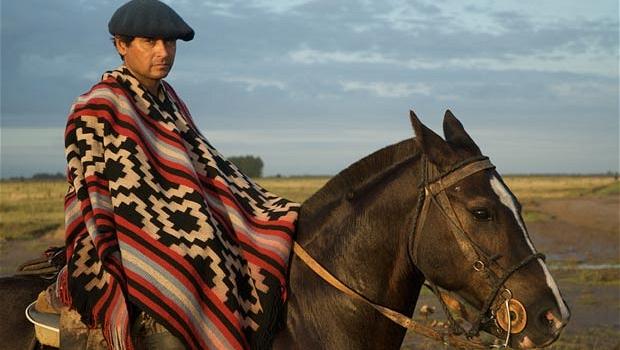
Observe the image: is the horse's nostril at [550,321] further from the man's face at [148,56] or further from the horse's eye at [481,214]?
the man's face at [148,56]

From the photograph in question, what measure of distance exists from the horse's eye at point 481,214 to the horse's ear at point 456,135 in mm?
412

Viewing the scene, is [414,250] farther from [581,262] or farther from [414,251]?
[581,262]

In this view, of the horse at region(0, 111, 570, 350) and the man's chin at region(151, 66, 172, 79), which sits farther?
the man's chin at region(151, 66, 172, 79)

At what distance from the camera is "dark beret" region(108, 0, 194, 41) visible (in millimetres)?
4141

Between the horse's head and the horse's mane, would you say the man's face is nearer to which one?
the horse's mane

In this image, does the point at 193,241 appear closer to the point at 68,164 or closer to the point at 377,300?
the point at 68,164

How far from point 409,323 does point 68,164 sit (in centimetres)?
205

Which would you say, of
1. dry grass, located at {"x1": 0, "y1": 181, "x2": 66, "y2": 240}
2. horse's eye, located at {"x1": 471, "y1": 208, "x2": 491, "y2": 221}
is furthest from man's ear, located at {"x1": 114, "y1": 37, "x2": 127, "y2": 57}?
dry grass, located at {"x1": 0, "y1": 181, "x2": 66, "y2": 240}

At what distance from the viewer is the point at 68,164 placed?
3.95 meters

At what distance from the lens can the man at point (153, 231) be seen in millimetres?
3758

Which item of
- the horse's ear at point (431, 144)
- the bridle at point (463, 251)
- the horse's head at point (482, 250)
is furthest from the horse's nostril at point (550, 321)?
the horse's ear at point (431, 144)

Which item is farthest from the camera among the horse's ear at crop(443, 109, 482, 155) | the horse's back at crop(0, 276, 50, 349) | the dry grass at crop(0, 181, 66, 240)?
the dry grass at crop(0, 181, 66, 240)

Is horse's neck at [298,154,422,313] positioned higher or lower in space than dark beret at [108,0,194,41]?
lower

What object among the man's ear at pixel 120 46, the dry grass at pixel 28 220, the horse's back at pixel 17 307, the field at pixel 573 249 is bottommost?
the dry grass at pixel 28 220
